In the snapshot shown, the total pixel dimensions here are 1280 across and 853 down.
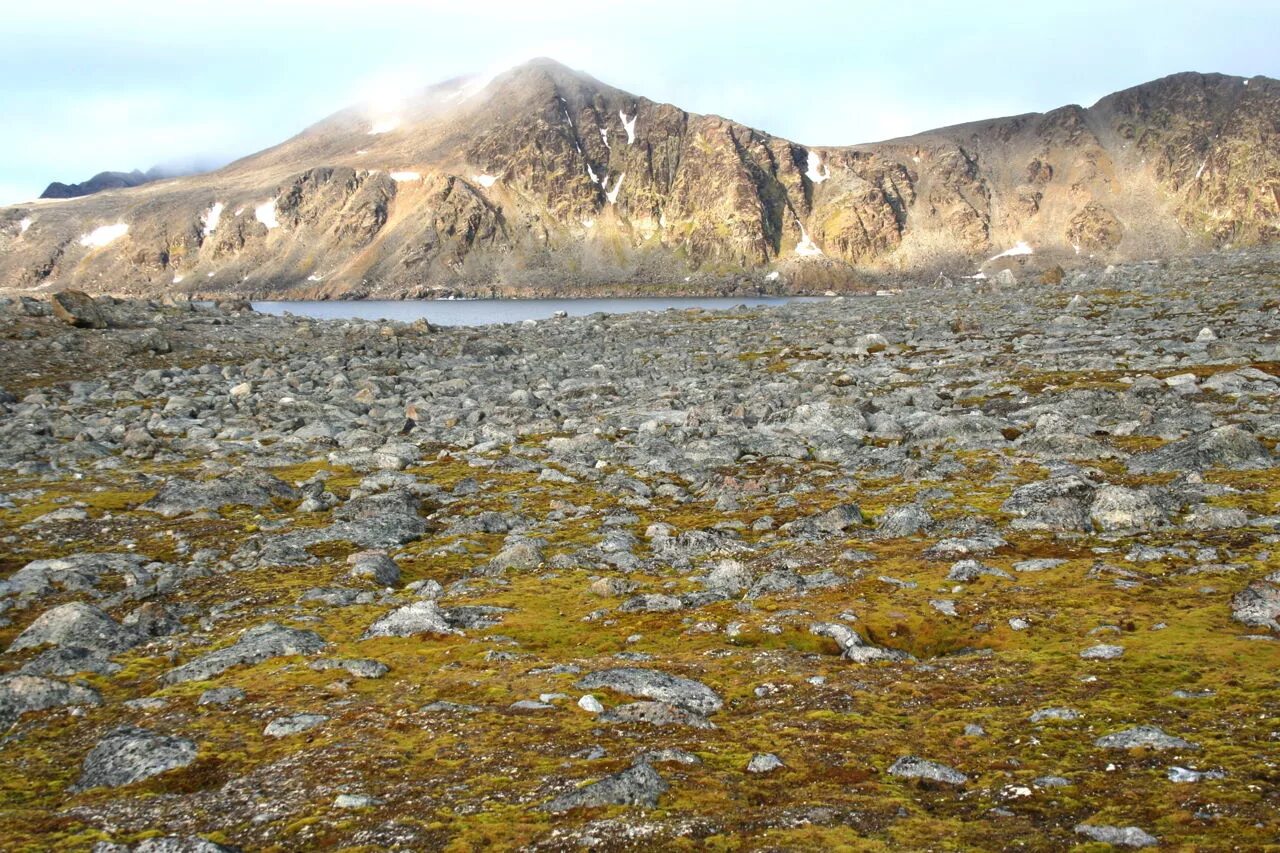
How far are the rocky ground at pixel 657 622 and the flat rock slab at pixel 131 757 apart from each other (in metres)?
0.03

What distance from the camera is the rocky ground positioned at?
5.43 metres

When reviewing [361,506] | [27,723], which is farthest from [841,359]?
[27,723]

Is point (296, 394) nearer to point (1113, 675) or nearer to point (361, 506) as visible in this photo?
point (361, 506)

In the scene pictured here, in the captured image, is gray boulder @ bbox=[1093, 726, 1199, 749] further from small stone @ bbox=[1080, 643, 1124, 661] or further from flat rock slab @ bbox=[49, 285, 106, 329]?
flat rock slab @ bbox=[49, 285, 106, 329]

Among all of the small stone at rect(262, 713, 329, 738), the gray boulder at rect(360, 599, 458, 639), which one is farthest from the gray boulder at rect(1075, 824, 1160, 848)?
the gray boulder at rect(360, 599, 458, 639)

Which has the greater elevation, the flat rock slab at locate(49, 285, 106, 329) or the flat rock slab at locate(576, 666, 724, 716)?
the flat rock slab at locate(49, 285, 106, 329)

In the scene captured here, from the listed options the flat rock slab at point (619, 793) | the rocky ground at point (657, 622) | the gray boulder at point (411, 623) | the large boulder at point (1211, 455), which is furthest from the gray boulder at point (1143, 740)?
the large boulder at point (1211, 455)

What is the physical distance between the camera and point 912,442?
1717 centimetres

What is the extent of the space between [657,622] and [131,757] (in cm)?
493

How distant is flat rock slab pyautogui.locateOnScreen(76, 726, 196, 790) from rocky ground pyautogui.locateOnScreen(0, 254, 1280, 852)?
0.03 meters

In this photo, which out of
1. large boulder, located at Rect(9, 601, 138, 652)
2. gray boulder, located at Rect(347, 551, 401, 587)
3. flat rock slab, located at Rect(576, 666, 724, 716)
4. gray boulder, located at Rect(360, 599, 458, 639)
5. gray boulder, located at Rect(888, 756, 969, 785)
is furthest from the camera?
gray boulder, located at Rect(347, 551, 401, 587)

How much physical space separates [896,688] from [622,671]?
93.8 inches

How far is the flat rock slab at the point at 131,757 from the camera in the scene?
608cm

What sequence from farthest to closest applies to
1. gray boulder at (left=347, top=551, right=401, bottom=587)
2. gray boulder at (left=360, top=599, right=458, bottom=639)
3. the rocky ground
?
gray boulder at (left=347, top=551, right=401, bottom=587) < gray boulder at (left=360, top=599, right=458, bottom=639) < the rocky ground
